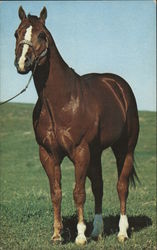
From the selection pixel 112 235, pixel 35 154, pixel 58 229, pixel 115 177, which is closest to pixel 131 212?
pixel 112 235

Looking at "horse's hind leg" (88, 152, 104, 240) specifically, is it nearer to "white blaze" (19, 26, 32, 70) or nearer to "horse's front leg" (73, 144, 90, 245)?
"horse's front leg" (73, 144, 90, 245)

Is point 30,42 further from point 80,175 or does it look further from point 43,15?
point 80,175

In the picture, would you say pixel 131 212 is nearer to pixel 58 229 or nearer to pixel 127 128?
pixel 127 128

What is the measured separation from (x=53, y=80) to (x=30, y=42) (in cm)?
70

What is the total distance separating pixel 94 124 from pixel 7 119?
32.7m

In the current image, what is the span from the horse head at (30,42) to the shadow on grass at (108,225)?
263 cm

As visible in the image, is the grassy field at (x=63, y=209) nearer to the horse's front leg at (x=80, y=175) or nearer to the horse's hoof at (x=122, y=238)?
the horse's hoof at (x=122, y=238)

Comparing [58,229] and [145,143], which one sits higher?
[58,229]

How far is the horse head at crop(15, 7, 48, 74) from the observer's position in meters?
5.88

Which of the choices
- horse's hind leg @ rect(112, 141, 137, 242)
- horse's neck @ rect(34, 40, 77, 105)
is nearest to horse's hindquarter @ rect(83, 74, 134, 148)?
horse's neck @ rect(34, 40, 77, 105)

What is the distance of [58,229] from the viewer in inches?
269

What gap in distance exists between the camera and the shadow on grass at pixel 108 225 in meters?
7.84

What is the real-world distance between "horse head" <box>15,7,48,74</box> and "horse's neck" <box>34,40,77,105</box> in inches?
8.0

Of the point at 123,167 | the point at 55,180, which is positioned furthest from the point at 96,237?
the point at 55,180
